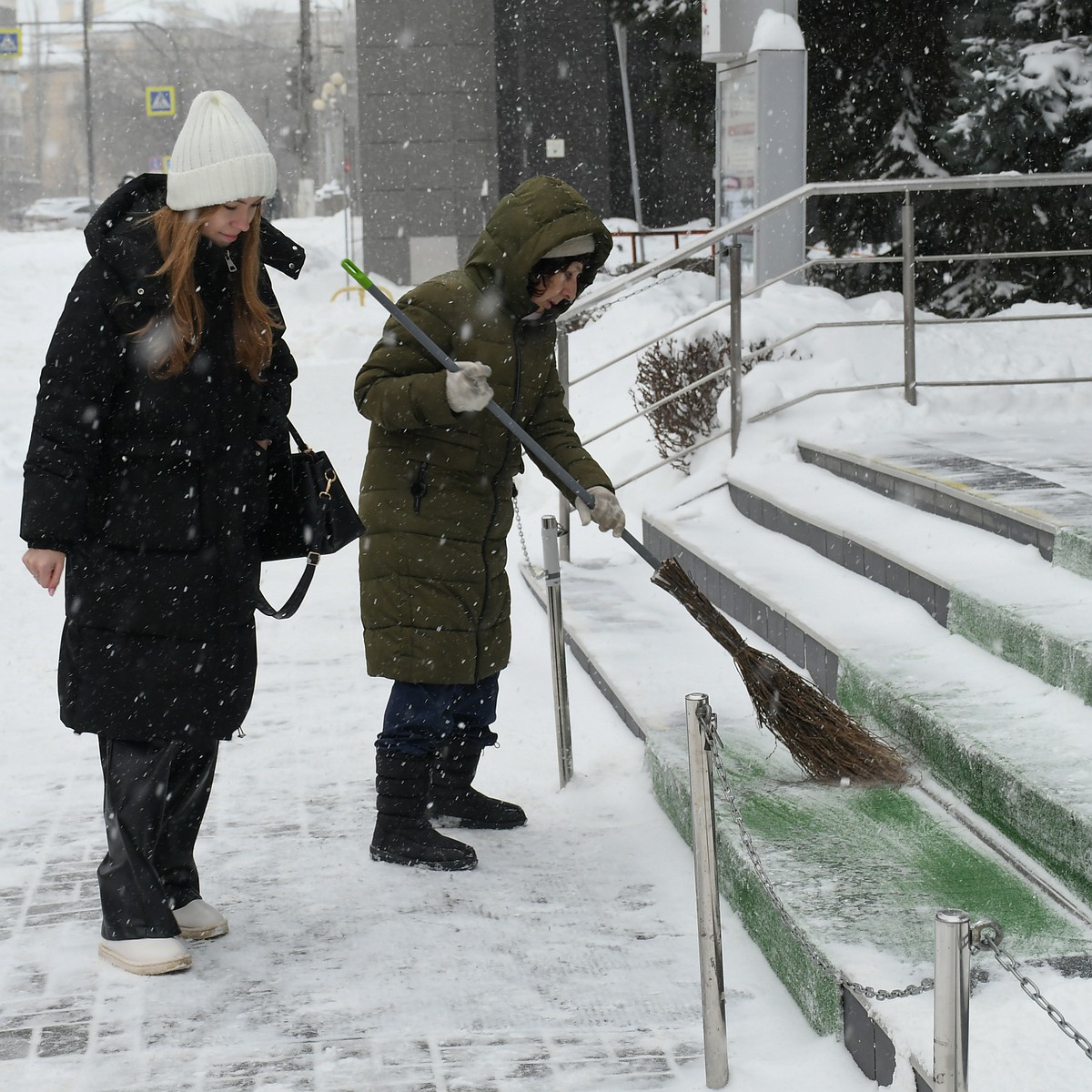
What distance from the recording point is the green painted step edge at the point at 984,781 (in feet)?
9.84

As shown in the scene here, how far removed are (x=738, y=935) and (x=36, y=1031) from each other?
1478mm

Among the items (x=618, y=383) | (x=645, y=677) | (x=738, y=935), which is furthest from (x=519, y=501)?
(x=738, y=935)

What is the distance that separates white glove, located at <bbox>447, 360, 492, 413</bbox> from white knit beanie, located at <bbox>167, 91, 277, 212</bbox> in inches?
22.7

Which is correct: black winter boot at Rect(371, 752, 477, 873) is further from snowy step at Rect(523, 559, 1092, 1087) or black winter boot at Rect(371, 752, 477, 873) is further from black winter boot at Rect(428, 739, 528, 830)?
snowy step at Rect(523, 559, 1092, 1087)

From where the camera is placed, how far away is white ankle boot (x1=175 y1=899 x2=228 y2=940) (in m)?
3.41

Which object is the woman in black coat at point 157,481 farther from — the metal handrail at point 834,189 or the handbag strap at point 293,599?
the metal handrail at point 834,189

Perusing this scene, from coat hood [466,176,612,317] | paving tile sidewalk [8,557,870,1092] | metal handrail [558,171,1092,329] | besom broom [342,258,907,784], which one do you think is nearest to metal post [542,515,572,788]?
paving tile sidewalk [8,557,870,1092]

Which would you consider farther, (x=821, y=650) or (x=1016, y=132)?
(x=1016, y=132)

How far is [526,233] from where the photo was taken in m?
3.53

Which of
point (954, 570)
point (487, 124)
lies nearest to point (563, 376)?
point (954, 570)

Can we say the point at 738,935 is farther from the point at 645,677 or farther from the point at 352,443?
the point at 352,443

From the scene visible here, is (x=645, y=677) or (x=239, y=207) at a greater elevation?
(x=239, y=207)

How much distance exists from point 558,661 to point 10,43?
2904 centimetres

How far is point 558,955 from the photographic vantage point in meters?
3.30
